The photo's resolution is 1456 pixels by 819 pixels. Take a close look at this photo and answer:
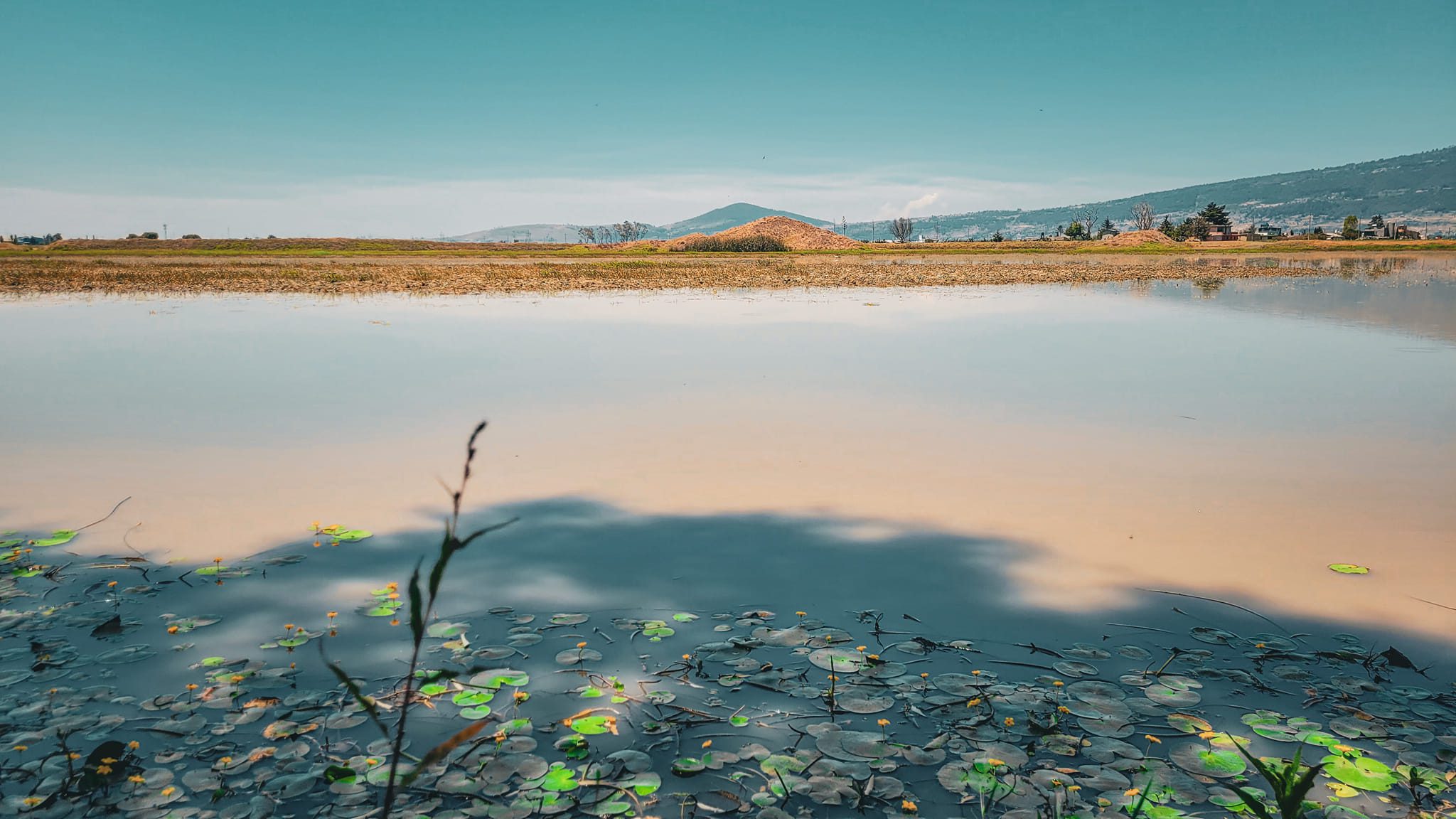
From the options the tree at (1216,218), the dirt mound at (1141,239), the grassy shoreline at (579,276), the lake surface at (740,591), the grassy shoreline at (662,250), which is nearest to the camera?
the lake surface at (740,591)

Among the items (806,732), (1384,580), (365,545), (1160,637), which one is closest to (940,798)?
(806,732)

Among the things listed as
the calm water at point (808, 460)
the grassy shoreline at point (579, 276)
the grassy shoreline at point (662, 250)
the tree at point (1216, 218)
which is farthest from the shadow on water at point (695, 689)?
the tree at point (1216, 218)

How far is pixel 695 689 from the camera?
4523mm

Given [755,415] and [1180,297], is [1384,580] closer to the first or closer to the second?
[755,415]

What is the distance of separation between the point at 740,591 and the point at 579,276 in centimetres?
4541

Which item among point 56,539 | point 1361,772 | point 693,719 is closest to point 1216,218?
point 1361,772

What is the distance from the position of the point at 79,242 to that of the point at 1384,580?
173m

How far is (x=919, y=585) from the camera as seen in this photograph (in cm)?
595

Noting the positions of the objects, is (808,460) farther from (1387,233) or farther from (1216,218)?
(1387,233)

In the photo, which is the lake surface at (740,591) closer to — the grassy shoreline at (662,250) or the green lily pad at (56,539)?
the green lily pad at (56,539)

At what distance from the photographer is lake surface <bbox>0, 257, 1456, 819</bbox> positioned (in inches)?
150

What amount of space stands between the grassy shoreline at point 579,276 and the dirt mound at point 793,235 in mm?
65544

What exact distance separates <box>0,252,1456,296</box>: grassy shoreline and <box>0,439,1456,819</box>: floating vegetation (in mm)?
31634

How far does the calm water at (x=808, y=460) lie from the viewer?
612cm
